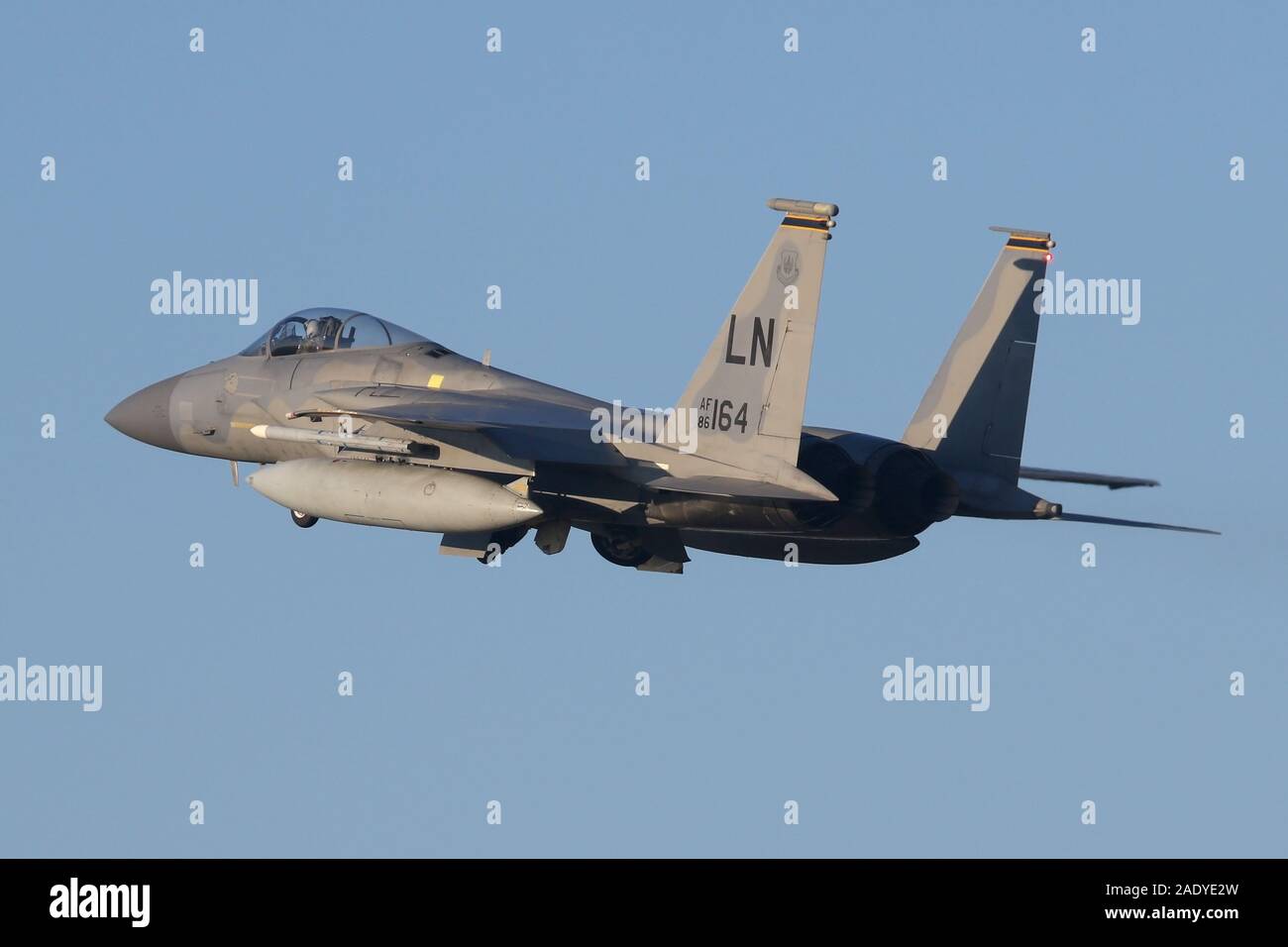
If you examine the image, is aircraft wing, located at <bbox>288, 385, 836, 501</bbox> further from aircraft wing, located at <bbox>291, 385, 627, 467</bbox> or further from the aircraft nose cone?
the aircraft nose cone

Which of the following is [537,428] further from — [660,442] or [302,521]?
[302,521]

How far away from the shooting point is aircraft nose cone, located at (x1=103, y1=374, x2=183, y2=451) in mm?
31984

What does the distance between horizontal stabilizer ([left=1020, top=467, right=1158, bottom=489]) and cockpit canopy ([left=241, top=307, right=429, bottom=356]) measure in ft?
A: 25.8

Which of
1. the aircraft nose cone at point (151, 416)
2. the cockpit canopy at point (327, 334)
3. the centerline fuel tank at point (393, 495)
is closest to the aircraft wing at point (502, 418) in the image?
the centerline fuel tank at point (393, 495)

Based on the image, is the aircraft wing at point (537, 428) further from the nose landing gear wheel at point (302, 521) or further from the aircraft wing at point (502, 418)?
the nose landing gear wheel at point (302, 521)

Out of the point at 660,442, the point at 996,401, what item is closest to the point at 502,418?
the point at 660,442

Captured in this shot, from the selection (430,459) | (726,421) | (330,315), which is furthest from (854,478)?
(330,315)

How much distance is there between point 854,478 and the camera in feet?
89.2

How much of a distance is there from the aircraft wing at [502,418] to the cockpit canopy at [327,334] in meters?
1.85

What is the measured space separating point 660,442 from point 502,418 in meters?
1.98

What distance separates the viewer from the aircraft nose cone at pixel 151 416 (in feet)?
105

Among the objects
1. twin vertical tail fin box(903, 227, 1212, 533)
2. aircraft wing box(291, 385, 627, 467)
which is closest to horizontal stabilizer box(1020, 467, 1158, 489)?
twin vertical tail fin box(903, 227, 1212, 533)

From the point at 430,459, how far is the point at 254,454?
160 inches

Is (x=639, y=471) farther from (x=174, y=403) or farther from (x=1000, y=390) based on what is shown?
(x=174, y=403)
